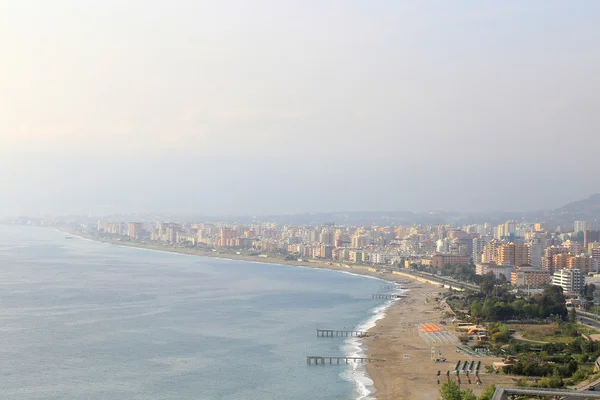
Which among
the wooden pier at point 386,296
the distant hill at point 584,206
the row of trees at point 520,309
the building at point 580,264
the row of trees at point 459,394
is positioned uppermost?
the distant hill at point 584,206

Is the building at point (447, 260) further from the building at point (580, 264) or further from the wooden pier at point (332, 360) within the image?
the wooden pier at point (332, 360)

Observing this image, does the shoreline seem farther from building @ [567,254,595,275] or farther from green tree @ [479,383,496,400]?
building @ [567,254,595,275]

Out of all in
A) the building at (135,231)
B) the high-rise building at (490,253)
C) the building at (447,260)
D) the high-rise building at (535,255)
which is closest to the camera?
the high-rise building at (535,255)

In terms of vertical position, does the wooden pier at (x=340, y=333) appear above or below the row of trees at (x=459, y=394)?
below

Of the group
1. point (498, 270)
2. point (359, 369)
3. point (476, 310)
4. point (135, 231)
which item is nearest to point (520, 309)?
point (476, 310)

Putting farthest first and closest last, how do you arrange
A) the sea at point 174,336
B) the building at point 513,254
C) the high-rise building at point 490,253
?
the high-rise building at point 490,253, the building at point 513,254, the sea at point 174,336

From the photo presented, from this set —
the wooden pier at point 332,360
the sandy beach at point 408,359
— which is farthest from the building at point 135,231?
the wooden pier at point 332,360

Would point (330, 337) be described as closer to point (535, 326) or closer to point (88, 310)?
point (535, 326)
